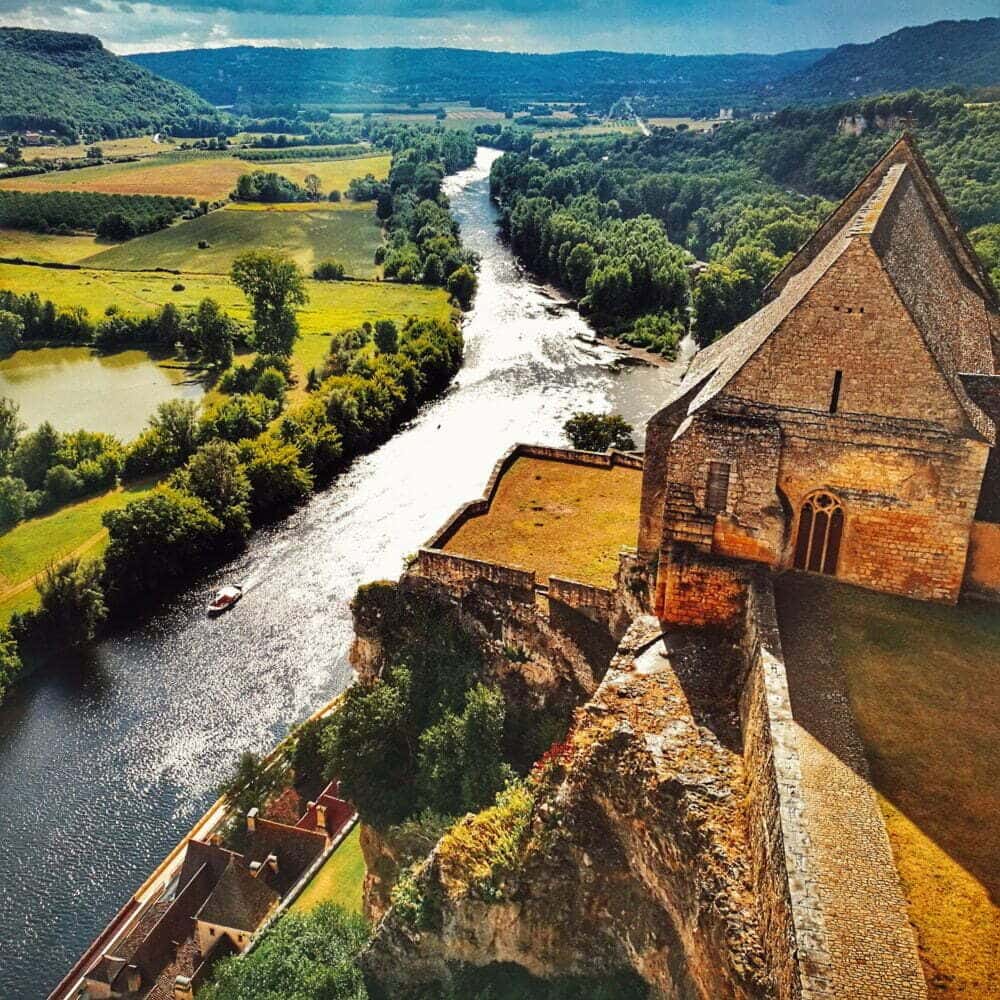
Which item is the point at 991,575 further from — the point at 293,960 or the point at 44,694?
the point at 44,694

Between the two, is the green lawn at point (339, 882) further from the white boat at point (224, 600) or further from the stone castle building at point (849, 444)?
the white boat at point (224, 600)

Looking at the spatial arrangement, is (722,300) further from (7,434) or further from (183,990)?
(183,990)

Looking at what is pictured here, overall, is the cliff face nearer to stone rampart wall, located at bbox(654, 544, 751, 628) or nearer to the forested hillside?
stone rampart wall, located at bbox(654, 544, 751, 628)

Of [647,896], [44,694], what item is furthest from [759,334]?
[44,694]

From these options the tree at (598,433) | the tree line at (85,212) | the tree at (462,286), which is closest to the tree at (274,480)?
the tree at (598,433)

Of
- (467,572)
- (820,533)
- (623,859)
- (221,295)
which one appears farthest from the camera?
(221,295)

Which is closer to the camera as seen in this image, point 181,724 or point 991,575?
point 991,575

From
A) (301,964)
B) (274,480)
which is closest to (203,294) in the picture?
(274,480)
